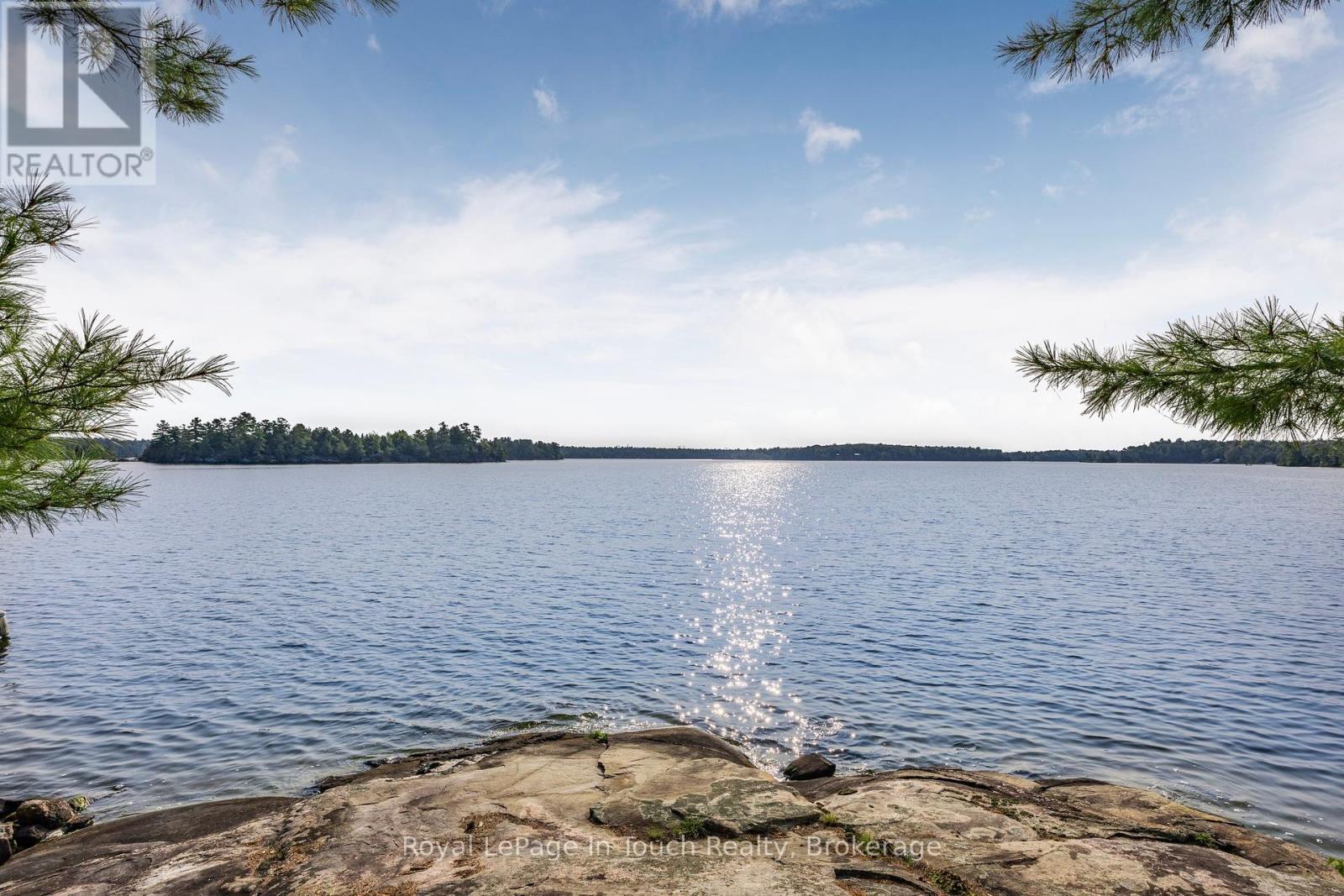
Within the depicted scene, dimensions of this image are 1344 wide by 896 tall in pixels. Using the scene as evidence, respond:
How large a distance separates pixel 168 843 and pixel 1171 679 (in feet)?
100

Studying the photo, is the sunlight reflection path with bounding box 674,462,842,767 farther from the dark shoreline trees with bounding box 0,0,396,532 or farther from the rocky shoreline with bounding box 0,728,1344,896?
the dark shoreline trees with bounding box 0,0,396,532

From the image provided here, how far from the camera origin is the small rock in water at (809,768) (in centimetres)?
1538

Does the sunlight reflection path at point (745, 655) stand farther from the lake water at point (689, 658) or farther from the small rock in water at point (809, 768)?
the small rock in water at point (809, 768)

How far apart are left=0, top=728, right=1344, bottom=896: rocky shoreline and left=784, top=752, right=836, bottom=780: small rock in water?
1.43m

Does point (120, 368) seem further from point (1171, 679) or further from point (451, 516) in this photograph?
point (451, 516)

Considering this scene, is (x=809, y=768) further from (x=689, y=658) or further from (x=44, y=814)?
(x=44, y=814)

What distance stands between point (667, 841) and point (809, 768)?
6.81 m

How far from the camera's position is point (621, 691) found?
2212 centimetres

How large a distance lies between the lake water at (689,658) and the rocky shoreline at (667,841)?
13.2ft

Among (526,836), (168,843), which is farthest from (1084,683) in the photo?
(168,843)

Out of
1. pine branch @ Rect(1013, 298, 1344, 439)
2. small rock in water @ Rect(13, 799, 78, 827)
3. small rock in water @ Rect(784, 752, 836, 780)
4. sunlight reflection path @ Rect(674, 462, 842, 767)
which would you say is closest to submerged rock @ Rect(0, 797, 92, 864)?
small rock in water @ Rect(13, 799, 78, 827)

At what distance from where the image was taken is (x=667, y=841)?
9.92 metres

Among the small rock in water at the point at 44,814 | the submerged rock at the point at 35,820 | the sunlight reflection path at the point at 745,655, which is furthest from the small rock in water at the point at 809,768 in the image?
the small rock in water at the point at 44,814

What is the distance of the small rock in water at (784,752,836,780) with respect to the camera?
15.4m
